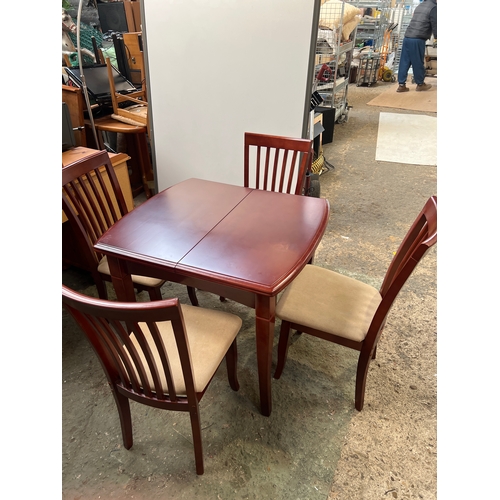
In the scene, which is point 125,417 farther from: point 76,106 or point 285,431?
point 76,106

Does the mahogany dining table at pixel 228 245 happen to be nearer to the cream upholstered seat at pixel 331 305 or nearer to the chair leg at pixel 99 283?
the cream upholstered seat at pixel 331 305

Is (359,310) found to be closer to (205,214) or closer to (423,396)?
(423,396)

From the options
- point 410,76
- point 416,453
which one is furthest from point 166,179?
point 410,76

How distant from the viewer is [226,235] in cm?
142

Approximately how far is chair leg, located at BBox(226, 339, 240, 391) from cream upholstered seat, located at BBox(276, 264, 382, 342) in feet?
0.82

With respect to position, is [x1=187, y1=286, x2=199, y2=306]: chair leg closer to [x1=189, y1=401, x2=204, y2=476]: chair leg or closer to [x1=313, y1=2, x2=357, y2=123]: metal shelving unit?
[x1=189, y1=401, x2=204, y2=476]: chair leg

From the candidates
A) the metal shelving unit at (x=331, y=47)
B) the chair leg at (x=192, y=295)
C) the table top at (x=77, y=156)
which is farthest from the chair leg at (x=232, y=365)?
the metal shelving unit at (x=331, y=47)

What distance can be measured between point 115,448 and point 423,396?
4.36ft

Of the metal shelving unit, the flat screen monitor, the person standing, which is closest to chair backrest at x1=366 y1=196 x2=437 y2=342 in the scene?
the flat screen monitor

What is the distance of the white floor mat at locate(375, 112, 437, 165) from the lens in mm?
4305

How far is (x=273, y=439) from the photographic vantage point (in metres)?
1.49

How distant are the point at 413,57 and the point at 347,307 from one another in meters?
6.69

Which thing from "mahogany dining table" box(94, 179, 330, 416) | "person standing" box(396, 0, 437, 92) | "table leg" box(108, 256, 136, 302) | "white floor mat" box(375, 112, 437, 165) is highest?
"person standing" box(396, 0, 437, 92)

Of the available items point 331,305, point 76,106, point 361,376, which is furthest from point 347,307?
point 76,106
